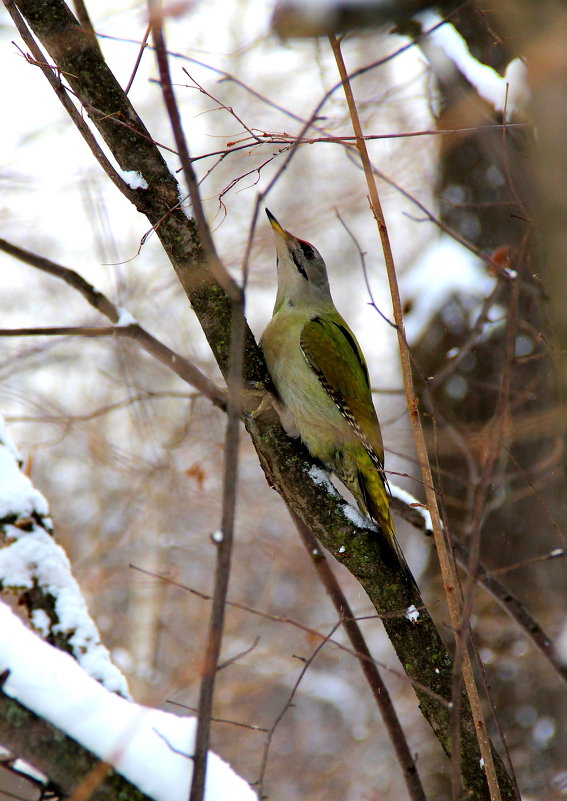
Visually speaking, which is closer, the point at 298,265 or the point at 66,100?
the point at 66,100

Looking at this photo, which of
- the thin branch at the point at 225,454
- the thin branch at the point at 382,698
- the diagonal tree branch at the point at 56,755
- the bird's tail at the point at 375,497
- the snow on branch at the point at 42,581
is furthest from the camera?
the bird's tail at the point at 375,497

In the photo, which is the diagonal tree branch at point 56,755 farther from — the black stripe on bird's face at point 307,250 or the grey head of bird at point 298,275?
the black stripe on bird's face at point 307,250

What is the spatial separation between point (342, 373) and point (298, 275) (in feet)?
2.60

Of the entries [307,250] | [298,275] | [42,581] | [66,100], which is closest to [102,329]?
[66,100]

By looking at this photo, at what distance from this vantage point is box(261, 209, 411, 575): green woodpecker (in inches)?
132

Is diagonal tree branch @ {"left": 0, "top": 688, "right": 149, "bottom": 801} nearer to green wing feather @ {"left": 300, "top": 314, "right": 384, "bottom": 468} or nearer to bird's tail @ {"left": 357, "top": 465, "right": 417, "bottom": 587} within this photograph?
bird's tail @ {"left": 357, "top": 465, "right": 417, "bottom": 587}

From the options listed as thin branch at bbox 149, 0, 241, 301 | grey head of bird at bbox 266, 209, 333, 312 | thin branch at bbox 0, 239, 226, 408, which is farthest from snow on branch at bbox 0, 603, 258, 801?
grey head of bird at bbox 266, 209, 333, 312

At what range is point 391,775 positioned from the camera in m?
8.74

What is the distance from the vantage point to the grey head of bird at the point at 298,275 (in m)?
4.26

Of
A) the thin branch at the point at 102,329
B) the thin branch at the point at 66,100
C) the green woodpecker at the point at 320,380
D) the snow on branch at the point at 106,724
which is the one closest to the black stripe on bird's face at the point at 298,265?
the green woodpecker at the point at 320,380

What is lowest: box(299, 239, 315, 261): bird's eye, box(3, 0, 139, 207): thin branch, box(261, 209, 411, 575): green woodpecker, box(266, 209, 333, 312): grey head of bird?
box(3, 0, 139, 207): thin branch

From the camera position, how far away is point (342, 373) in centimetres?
384

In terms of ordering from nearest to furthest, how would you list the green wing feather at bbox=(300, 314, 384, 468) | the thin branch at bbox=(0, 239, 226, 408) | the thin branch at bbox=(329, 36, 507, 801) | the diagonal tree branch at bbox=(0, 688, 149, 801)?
the diagonal tree branch at bbox=(0, 688, 149, 801) → the thin branch at bbox=(329, 36, 507, 801) → the thin branch at bbox=(0, 239, 226, 408) → the green wing feather at bbox=(300, 314, 384, 468)

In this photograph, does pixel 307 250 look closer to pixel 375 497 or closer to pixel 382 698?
pixel 375 497
